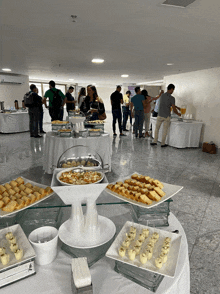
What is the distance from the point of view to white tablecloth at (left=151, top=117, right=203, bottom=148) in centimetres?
478

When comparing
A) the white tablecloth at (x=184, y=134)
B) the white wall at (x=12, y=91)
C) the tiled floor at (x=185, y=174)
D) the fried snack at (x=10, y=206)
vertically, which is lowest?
the tiled floor at (x=185, y=174)

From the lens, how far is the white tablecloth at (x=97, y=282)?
63cm

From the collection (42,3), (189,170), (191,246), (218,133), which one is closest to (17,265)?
(191,246)

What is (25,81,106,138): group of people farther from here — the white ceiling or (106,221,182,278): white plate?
(106,221,182,278): white plate

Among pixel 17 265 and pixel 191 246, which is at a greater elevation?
pixel 17 265

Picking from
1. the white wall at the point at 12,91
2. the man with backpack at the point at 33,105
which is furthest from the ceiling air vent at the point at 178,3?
the white wall at the point at 12,91

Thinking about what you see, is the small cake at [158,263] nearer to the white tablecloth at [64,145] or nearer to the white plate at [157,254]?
the white plate at [157,254]

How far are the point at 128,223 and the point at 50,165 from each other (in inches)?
91.1

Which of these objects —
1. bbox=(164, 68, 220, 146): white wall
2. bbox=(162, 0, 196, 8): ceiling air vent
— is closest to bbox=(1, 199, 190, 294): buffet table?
bbox=(162, 0, 196, 8): ceiling air vent

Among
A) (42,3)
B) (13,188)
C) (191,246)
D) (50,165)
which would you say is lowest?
(191,246)

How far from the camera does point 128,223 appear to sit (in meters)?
0.87

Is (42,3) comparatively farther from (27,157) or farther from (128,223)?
(27,157)

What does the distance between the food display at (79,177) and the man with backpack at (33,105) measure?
193 inches

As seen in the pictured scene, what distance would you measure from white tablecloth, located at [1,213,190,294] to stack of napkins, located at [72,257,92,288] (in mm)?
81
